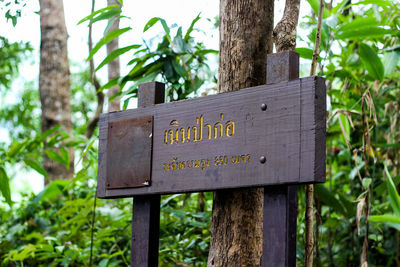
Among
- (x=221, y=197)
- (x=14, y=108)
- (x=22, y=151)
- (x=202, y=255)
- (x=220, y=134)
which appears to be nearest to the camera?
(x=220, y=134)

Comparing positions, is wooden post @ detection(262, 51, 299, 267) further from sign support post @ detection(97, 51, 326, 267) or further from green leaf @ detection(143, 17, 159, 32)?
green leaf @ detection(143, 17, 159, 32)

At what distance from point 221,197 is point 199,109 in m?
0.38

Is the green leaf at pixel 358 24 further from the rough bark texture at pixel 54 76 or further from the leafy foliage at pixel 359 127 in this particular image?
the rough bark texture at pixel 54 76

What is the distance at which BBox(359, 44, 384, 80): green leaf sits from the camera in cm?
301

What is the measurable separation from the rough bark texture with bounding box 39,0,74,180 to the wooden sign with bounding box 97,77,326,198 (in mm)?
3489

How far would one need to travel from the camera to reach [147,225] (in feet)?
7.98

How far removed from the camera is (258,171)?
201cm

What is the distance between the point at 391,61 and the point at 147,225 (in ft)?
5.58

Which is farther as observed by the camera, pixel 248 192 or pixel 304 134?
pixel 248 192

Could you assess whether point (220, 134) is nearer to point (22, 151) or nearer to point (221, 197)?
point (221, 197)

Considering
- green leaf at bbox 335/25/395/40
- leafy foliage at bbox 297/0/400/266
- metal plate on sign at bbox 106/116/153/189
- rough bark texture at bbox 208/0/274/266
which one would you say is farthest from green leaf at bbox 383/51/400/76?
metal plate on sign at bbox 106/116/153/189

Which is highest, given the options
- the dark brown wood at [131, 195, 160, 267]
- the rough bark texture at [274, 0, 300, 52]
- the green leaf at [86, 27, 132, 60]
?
the green leaf at [86, 27, 132, 60]

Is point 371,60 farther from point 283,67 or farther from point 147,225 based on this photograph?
point 147,225

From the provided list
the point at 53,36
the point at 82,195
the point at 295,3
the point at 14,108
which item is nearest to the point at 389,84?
the point at 295,3
